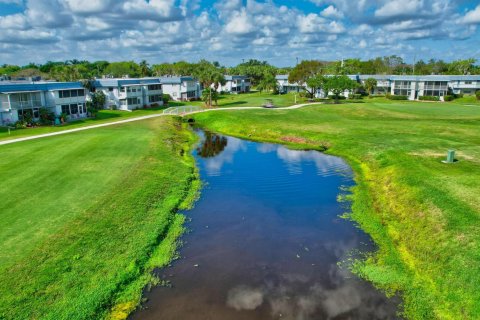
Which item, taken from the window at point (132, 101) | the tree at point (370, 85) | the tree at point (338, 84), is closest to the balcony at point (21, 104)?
the window at point (132, 101)

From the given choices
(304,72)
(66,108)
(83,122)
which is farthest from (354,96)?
(66,108)

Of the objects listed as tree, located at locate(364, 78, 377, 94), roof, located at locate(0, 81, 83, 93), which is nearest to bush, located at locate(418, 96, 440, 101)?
tree, located at locate(364, 78, 377, 94)

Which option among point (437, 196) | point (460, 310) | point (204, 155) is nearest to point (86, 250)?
point (460, 310)

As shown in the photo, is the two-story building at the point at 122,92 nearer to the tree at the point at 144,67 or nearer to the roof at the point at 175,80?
the roof at the point at 175,80

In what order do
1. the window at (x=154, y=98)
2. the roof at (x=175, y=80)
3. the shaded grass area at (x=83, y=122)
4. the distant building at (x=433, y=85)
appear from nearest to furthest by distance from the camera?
the shaded grass area at (x=83, y=122), the window at (x=154, y=98), the roof at (x=175, y=80), the distant building at (x=433, y=85)

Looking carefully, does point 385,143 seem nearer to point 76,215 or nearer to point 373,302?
point 373,302

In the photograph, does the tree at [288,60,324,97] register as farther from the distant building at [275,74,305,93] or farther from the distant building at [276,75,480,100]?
the distant building at [276,75,480,100]
